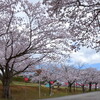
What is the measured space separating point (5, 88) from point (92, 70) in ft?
184

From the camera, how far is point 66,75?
56.2 meters

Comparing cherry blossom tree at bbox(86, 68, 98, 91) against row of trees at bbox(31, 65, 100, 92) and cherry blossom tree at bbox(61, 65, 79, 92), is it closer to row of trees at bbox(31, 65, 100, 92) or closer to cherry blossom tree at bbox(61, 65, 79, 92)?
row of trees at bbox(31, 65, 100, 92)

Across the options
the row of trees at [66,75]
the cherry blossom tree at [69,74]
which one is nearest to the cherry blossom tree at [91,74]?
the row of trees at [66,75]

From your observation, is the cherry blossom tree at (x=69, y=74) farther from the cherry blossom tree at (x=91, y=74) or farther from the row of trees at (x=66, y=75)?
the cherry blossom tree at (x=91, y=74)

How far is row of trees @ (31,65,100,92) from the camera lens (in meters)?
46.4

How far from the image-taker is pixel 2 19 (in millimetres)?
17000

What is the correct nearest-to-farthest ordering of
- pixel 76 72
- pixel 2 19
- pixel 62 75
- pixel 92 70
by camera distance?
pixel 2 19, pixel 62 75, pixel 76 72, pixel 92 70

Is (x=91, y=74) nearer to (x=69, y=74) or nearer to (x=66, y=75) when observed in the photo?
(x=69, y=74)

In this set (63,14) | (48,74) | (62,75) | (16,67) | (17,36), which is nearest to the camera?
(63,14)

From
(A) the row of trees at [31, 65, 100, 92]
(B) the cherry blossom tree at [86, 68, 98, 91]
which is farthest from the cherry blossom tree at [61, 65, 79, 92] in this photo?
(B) the cherry blossom tree at [86, 68, 98, 91]

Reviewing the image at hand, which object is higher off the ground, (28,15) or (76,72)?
(28,15)

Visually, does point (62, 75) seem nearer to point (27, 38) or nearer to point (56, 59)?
point (56, 59)

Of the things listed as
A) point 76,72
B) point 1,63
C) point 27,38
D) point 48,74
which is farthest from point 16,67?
point 76,72

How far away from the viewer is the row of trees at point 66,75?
152ft
